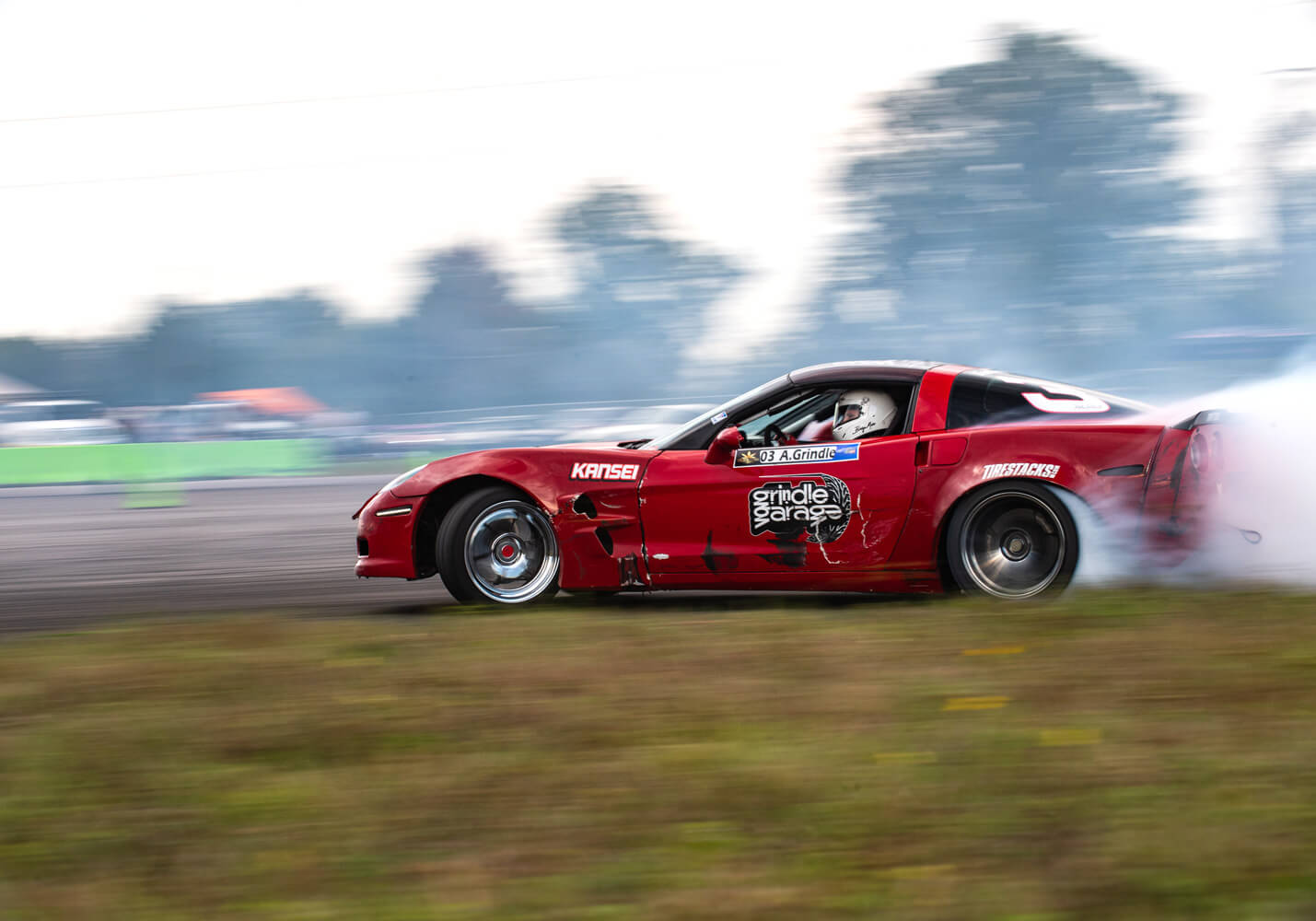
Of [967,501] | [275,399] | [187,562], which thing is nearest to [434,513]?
[967,501]

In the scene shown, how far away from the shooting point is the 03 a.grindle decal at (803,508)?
5996 millimetres

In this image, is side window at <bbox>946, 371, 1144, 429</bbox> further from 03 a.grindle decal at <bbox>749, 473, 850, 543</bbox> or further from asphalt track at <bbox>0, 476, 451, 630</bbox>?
asphalt track at <bbox>0, 476, 451, 630</bbox>

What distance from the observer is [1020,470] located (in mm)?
5820

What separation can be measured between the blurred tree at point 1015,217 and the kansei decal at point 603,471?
29106mm

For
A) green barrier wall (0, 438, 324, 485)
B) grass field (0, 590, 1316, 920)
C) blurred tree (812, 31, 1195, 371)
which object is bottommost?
grass field (0, 590, 1316, 920)

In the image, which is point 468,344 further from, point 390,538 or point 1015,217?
point 390,538

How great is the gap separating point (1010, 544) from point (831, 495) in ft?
2.76

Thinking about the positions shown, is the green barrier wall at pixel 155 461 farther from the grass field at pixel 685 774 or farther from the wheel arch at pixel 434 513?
the grass field at pixel 685 774

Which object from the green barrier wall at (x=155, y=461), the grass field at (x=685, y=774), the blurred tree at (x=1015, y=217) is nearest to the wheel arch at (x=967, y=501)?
the grass field at (x=685, y=774)

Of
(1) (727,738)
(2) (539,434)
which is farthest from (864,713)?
(2) (539,434)

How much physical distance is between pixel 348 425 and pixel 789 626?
114 feet

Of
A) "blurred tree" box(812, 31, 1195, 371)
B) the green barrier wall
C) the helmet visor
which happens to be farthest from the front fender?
"blurred tree" box(812, 31, 1195, 371)

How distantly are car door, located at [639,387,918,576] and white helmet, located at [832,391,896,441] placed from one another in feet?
0.34

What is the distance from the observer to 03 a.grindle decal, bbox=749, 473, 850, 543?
6.00 m
